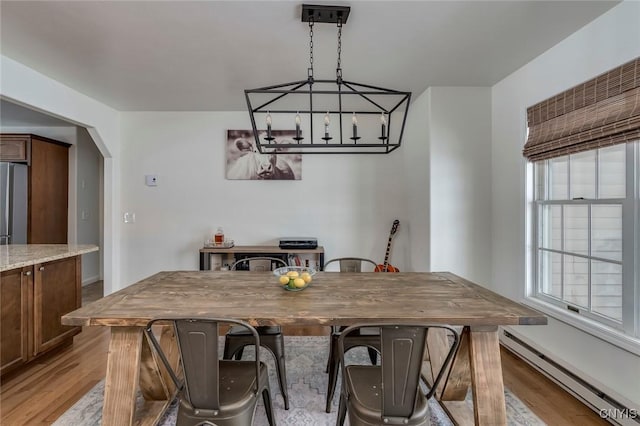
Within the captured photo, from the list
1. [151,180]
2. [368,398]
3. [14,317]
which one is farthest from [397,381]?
[151,180]

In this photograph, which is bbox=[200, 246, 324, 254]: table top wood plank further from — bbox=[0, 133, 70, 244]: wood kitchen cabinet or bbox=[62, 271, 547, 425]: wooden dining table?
bbox=[0, 133, 70, 244]: wood kitchen cabinet

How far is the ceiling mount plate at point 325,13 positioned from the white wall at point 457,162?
1.58m

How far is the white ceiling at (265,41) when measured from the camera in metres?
1.89

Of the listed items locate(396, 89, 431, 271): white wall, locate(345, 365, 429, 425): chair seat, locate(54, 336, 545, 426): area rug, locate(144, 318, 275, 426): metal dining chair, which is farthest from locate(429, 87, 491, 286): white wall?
locate(144, 318, 275, 426): metal dining chair

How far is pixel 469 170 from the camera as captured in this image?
3.13 metres

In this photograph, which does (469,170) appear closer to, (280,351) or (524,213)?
(524,213)

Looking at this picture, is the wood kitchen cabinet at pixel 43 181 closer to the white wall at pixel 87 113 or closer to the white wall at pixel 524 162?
the white wall at pixel 87 113

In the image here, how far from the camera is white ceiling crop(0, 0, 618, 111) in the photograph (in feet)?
6.19

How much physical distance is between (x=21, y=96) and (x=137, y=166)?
4.52ft

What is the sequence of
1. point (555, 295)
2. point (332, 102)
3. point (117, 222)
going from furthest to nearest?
point (117, 222)
point (332, 102)
point (555, 295)

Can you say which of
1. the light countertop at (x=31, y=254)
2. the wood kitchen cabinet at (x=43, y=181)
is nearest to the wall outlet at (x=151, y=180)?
the light countertop at (x=31, y=254)

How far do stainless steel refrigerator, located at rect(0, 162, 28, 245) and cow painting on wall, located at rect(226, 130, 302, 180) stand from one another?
2.48m

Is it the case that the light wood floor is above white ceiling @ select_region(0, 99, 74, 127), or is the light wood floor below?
below

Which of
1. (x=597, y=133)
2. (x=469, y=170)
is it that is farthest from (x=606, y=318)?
(x=469, y=170)
